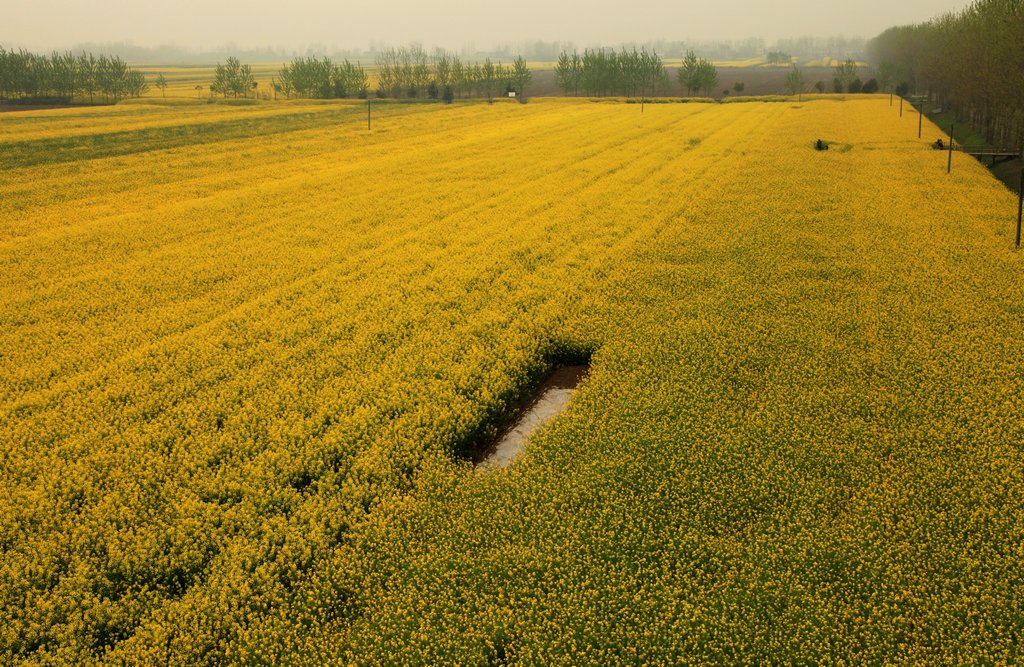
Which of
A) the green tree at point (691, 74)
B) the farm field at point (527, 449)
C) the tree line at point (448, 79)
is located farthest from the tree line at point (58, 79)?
the green tree at point (691, 74)

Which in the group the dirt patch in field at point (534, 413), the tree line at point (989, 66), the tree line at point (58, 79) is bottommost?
the dirt patch in field at point (534, 413)

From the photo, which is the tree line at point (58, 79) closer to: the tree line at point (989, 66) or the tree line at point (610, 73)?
the tree line at point (610, 73)

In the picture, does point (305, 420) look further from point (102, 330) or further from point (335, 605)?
point (102, 330)

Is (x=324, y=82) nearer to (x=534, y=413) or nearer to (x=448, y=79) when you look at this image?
(x=448, y=79)

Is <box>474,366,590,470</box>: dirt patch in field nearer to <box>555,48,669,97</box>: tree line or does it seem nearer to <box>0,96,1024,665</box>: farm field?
<box>0,96,1024,665</box>: farm field

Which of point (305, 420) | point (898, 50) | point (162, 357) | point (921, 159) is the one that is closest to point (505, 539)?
point (305, 420)

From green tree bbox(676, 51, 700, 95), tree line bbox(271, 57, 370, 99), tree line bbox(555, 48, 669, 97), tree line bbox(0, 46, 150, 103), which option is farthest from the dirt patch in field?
green tree bbox(676, 51, 700, 95)
